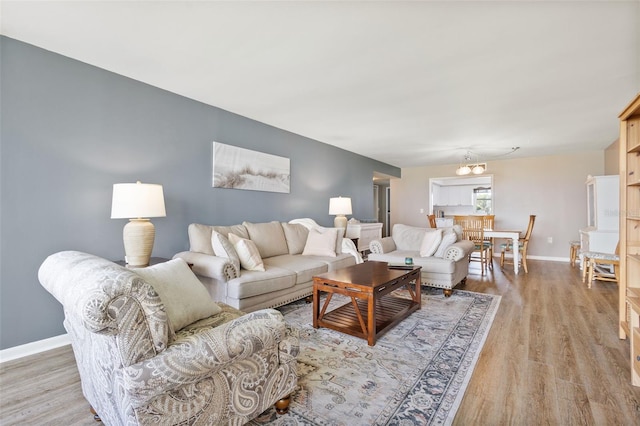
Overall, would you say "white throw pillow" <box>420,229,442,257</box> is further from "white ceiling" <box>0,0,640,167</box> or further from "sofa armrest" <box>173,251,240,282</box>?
"sofa armrest" <box>173,251,240,282</box>

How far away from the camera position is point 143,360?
108 cm

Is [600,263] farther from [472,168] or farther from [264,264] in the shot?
[264,264]

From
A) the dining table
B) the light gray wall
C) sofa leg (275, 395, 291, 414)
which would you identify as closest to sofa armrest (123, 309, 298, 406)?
sofa leg (275, 395, 291, 414)

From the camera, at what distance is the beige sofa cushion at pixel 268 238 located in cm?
359

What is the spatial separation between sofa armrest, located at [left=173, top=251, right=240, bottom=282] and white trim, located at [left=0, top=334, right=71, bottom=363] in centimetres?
114

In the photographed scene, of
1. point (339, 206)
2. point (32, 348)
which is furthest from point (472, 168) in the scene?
point (32, 348)

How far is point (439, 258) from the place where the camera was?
376 centimetres

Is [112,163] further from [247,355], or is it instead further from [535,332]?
[535,332]

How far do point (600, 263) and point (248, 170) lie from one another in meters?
4.92

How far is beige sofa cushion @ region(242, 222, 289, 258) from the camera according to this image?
3.59 meters

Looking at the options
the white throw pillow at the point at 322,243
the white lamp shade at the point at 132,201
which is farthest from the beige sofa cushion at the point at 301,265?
the white lamp shade at the point at 132,201

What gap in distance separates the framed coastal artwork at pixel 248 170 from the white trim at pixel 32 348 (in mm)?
1987

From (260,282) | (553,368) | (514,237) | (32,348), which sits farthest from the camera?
(514,237)

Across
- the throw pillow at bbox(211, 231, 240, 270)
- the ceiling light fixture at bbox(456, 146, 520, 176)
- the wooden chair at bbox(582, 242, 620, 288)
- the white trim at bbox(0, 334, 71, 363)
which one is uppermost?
the ceiling light fixture at bbox(456, 146, 520, 176)
